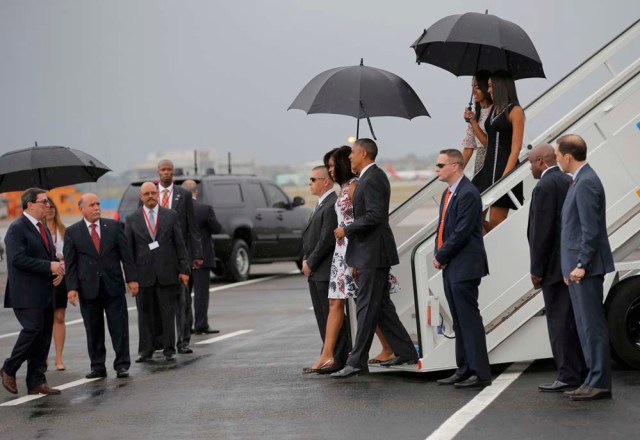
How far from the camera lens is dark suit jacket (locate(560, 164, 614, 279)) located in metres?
8.62

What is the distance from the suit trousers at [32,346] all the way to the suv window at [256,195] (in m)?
13.9

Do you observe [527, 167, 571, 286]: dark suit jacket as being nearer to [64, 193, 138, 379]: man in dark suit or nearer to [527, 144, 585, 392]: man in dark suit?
[527, 144, 585, 392]: man in dark suit

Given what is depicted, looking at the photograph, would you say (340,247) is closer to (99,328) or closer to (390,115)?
(390,115)

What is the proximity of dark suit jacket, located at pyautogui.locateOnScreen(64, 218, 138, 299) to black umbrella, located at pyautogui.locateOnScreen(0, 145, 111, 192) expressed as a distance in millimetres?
783

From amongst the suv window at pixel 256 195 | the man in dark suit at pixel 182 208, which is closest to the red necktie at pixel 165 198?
the man in dark suit at pixel 182 208

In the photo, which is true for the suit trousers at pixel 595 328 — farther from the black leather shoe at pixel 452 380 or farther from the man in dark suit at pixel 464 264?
the black leather shoe at pixel 452 380

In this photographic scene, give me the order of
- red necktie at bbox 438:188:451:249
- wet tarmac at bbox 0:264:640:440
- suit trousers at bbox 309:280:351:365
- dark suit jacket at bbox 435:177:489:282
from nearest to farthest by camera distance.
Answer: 1. wet tarmac at bbox 0:264:640:440
2. dark suit jacket at bbox 435:177:489:282
3. red necktie at bbox 438:188:451:249
4. suit trousers at bbox 309:280:351:365

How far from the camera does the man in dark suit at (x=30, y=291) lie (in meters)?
10.5

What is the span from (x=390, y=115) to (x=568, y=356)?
2686 millimetres

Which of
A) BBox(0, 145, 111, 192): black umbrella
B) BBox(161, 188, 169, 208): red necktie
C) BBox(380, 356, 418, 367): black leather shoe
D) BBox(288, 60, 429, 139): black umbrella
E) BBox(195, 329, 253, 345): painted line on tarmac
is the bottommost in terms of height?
BBox(195, 329, 253, 345): painted line on tarmac

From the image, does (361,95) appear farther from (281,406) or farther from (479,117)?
(281,406)

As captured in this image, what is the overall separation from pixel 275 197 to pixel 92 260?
45.5 ft

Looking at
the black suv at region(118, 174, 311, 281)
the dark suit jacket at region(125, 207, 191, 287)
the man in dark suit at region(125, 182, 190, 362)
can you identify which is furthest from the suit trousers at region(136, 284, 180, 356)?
the black suv at region(118, 174, 311, 281)

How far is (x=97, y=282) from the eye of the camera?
37.8 ft
